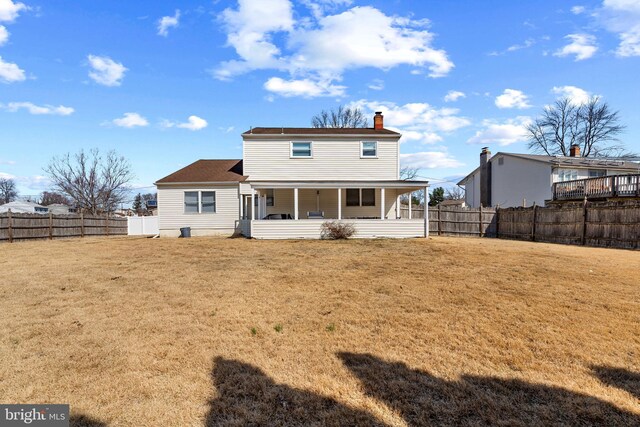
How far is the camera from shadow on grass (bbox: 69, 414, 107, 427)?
8.81 ft

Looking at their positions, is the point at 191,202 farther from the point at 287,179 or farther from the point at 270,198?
the point at 287,179

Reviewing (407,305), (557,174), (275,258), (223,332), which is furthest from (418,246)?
(557,174)

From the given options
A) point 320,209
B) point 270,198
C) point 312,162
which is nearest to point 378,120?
point 312,162

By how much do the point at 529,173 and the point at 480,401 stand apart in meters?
29.9

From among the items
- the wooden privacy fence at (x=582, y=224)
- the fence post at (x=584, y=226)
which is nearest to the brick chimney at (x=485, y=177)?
the wooden privacy fence at (x=582, y=224)

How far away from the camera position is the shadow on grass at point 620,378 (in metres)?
3.17

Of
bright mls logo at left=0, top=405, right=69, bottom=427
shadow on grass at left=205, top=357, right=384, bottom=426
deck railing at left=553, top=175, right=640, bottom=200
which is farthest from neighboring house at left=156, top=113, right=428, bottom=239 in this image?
bright mls logo at left=0, top=405, right=69, bottom=427

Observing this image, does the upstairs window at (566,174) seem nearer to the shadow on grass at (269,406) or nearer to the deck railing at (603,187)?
the deck railing at (603,187)

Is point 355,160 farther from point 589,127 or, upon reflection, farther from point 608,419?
point 589,127

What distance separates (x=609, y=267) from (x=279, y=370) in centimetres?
896

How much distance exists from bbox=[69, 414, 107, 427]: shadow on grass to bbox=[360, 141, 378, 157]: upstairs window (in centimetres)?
1850

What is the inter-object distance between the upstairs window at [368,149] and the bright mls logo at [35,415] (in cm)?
1848

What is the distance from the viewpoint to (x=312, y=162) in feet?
65.5

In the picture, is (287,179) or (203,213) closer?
(203,213)
